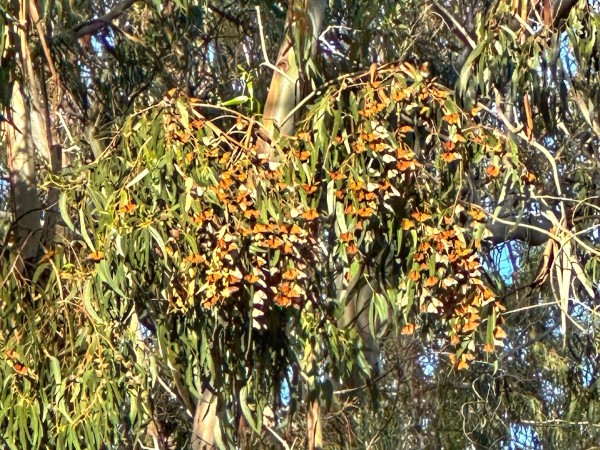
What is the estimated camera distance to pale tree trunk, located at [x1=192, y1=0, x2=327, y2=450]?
403cm

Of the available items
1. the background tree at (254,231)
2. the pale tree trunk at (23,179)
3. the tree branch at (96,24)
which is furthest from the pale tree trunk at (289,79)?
the tree branch at (96,24)

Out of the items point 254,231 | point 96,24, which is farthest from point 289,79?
point 96,24

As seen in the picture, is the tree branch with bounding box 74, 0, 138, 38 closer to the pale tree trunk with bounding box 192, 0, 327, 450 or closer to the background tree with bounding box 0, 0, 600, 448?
the background tree with bounding box 0, 0, 600, 448

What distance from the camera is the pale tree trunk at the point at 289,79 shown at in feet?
13.2

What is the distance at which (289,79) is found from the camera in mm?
4070

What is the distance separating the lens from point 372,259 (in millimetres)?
3693

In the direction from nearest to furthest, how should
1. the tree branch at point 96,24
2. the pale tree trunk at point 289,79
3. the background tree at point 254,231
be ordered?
the background tree at point 254,231, the pale tree trunk at point 289,79, the tree branch at point 96,24

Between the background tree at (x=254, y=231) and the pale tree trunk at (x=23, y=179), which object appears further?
the pale tree trunk at (x=23, y=179)

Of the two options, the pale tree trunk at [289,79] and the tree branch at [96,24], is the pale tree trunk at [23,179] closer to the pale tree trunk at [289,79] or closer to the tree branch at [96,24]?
the tree branch at [96,24]

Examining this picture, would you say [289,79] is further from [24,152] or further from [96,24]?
[96,24]

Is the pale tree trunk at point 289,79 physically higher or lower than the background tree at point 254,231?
higher

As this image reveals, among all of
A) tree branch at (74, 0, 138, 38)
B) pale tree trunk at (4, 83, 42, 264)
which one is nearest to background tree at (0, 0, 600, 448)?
pale tree trunk at (4, 83, 42, 264)

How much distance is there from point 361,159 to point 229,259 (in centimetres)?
49

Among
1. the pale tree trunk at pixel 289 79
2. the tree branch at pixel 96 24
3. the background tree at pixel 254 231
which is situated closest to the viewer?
the background tree at pixel 254 231
